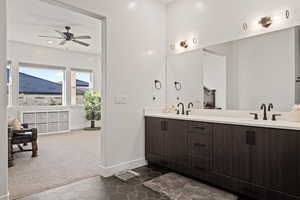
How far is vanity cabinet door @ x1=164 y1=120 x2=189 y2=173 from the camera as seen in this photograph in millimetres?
2881

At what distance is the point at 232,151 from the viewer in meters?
2.31

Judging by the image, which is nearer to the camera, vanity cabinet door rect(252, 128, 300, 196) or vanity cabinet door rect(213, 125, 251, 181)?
vanity cabinet door rect(252, 128, 300, 196)

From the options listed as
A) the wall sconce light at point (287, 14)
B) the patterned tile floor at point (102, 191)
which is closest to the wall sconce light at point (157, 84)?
the patterned tile floor at point (102, 191)

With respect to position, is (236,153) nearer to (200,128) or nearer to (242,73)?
(200,128)

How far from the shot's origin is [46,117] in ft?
21.5

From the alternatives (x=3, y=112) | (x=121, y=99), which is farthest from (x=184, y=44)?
(x=3, y=112)

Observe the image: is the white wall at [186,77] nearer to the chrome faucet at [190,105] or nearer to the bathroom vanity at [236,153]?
the chrome faucet at [190,105]

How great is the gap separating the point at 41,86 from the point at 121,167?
511 centimetres

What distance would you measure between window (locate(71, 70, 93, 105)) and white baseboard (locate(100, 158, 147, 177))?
16.2 feet

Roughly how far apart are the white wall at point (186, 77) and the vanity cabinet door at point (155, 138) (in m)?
0.67

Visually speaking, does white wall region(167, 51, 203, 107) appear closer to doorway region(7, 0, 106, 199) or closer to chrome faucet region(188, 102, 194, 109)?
chrome faucet region(188, 102, 194, 109)

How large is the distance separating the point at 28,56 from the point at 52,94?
4.76 ft

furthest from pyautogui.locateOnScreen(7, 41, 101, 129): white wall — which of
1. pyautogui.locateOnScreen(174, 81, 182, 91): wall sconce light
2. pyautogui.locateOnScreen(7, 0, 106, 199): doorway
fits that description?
pyautogui.locateOnScreen(174, 81, 182, 91): wall sconce light

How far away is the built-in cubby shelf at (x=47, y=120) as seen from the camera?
6.20 meters
